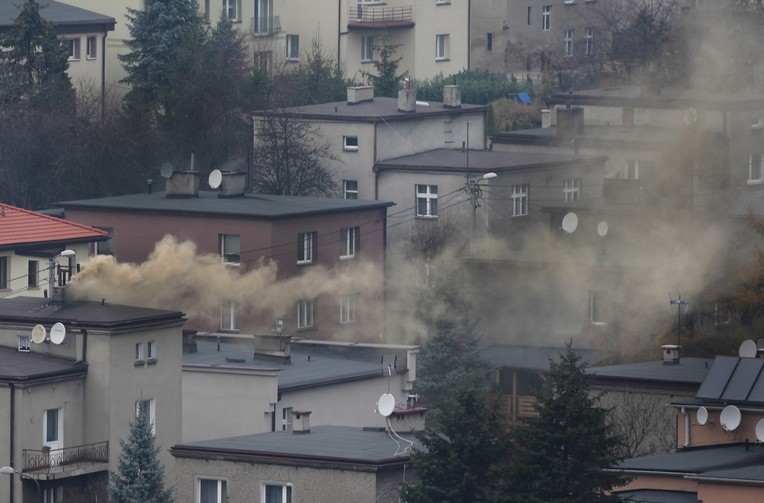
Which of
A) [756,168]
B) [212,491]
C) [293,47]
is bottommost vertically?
[212,491]

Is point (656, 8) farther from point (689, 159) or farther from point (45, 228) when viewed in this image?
point (45, 228)

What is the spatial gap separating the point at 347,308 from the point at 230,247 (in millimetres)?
4246

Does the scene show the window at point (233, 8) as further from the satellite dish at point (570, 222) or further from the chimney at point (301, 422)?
the chimney at point (301, 422)

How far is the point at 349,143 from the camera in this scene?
268 ft

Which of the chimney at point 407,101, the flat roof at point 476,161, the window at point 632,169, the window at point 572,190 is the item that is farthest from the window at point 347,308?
the window at point 632,169

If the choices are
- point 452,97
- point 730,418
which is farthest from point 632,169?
point 730,418

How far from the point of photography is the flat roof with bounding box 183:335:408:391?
56.9 metres

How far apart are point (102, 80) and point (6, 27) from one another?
5.98m

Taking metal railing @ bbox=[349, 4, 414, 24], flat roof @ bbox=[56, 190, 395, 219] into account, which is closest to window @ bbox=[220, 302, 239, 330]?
flat roof @ bbox=[56, 190, 395, 219]

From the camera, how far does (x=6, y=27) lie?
84.6 m

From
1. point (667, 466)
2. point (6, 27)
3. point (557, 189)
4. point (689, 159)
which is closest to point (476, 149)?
point (557, 189)

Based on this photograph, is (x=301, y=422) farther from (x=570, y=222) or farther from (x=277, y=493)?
(x=570, y=222)

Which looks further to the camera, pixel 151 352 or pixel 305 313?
pixel 305 313

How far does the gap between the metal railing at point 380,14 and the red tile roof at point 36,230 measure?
34408mm
